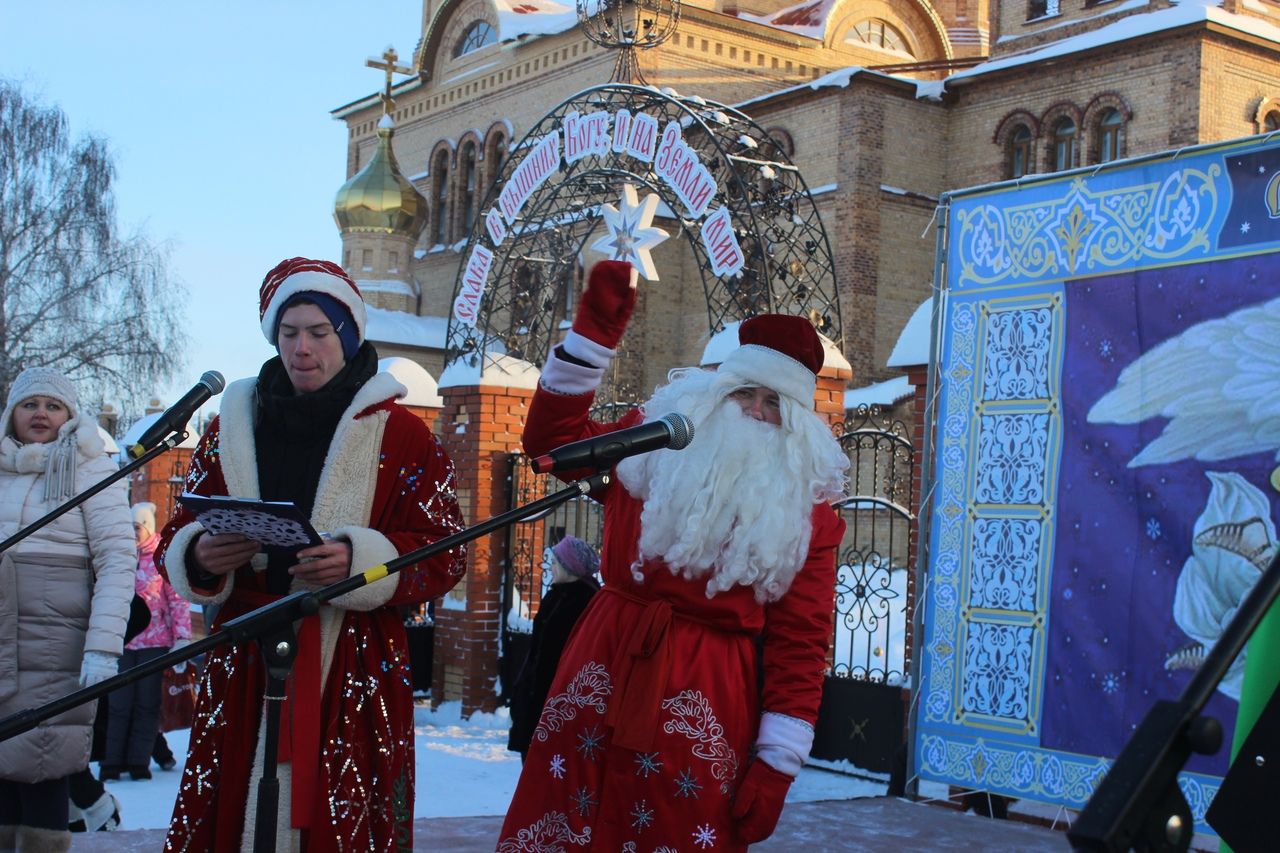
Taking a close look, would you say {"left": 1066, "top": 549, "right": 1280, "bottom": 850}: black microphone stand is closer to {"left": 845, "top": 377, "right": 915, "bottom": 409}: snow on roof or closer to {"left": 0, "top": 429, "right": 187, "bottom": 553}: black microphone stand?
{"left": 0, "top": 429, "right": 187, "bottom": 553}: black microphone stand

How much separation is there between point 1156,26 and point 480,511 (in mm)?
16224

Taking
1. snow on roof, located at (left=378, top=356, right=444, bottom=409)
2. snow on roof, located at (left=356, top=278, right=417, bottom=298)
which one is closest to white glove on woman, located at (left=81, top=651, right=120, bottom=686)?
snow on roof, located at (left=378, top=356, right=444, bottom=409)

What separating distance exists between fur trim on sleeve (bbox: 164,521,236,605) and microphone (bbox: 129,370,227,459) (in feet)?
1.52

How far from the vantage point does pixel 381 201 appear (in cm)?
3391

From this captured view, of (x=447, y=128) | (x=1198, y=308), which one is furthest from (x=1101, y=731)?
(x=447, y=128)

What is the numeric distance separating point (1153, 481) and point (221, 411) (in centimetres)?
A: 349

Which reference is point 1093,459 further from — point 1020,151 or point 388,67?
point 388,67

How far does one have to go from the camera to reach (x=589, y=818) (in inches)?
128

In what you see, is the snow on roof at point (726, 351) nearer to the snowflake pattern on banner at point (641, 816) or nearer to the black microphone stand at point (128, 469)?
the black microphone stand at point (128, 469)

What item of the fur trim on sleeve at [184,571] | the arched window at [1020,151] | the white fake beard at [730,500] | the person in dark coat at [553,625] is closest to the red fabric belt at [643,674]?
the white fake beard at [730,500]

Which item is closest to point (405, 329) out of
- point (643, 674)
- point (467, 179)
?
point (467, 179)

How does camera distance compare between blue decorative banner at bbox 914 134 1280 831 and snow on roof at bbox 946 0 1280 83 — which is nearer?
blue decorative banner at bbox 914 134 1280 831

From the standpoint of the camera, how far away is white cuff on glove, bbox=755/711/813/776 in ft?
10.5

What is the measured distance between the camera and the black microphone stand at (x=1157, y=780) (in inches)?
56.3
